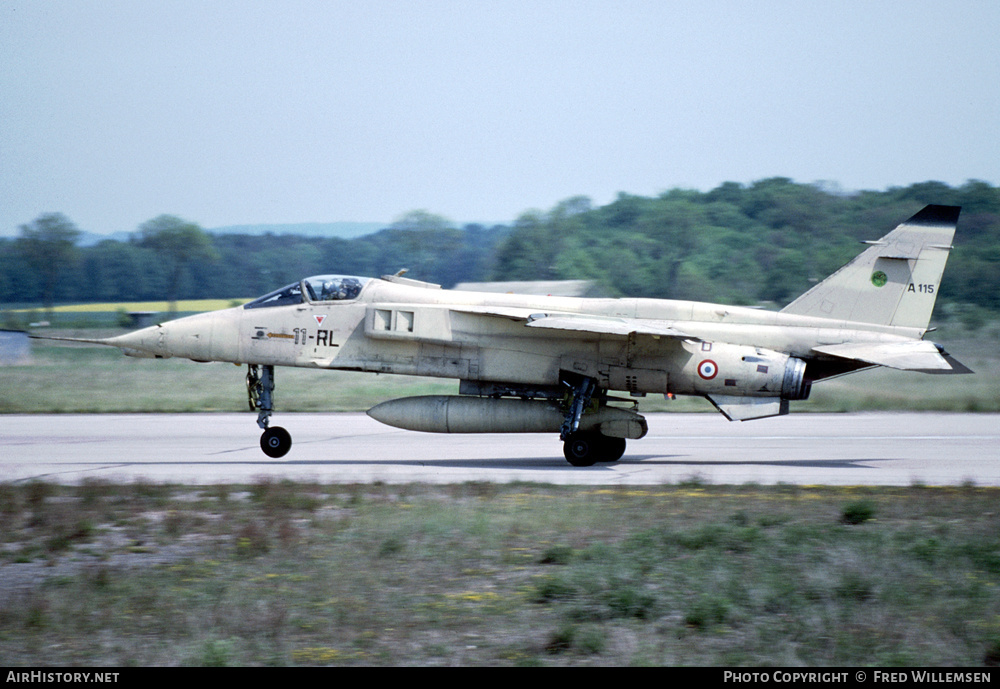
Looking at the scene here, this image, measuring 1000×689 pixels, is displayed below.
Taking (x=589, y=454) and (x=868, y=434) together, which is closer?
(x=589, y=454)

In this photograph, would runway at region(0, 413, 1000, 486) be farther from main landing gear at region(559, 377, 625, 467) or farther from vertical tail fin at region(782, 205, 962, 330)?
vertical tail fin at region(782, 205, 962, 330)

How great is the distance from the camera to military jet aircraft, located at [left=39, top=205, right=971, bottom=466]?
14555 millimetres

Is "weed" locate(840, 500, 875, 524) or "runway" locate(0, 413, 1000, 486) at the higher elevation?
"weed" locate(840, 500, 875, 524)

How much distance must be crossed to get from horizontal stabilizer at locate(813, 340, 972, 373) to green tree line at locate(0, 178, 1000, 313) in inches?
1161

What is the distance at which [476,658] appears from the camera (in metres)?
5.76

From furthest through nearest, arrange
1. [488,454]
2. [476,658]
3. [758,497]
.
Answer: [488,454], [758,497], [476,658]

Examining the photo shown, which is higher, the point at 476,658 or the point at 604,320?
the point at 604,320

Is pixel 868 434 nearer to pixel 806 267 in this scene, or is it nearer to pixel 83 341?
pixel 83 341

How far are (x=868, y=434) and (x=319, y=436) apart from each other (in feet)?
38.3

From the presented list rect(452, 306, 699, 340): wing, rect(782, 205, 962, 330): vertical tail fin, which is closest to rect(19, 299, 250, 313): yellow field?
rect(452, 306, 699, 340): wing

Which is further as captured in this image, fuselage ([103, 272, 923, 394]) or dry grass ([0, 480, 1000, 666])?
fuselage ([103, 272, 923, 394])

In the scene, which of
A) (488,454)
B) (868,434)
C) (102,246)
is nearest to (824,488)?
(488,454)

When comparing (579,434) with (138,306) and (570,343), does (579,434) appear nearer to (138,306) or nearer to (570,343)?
(570,343)
